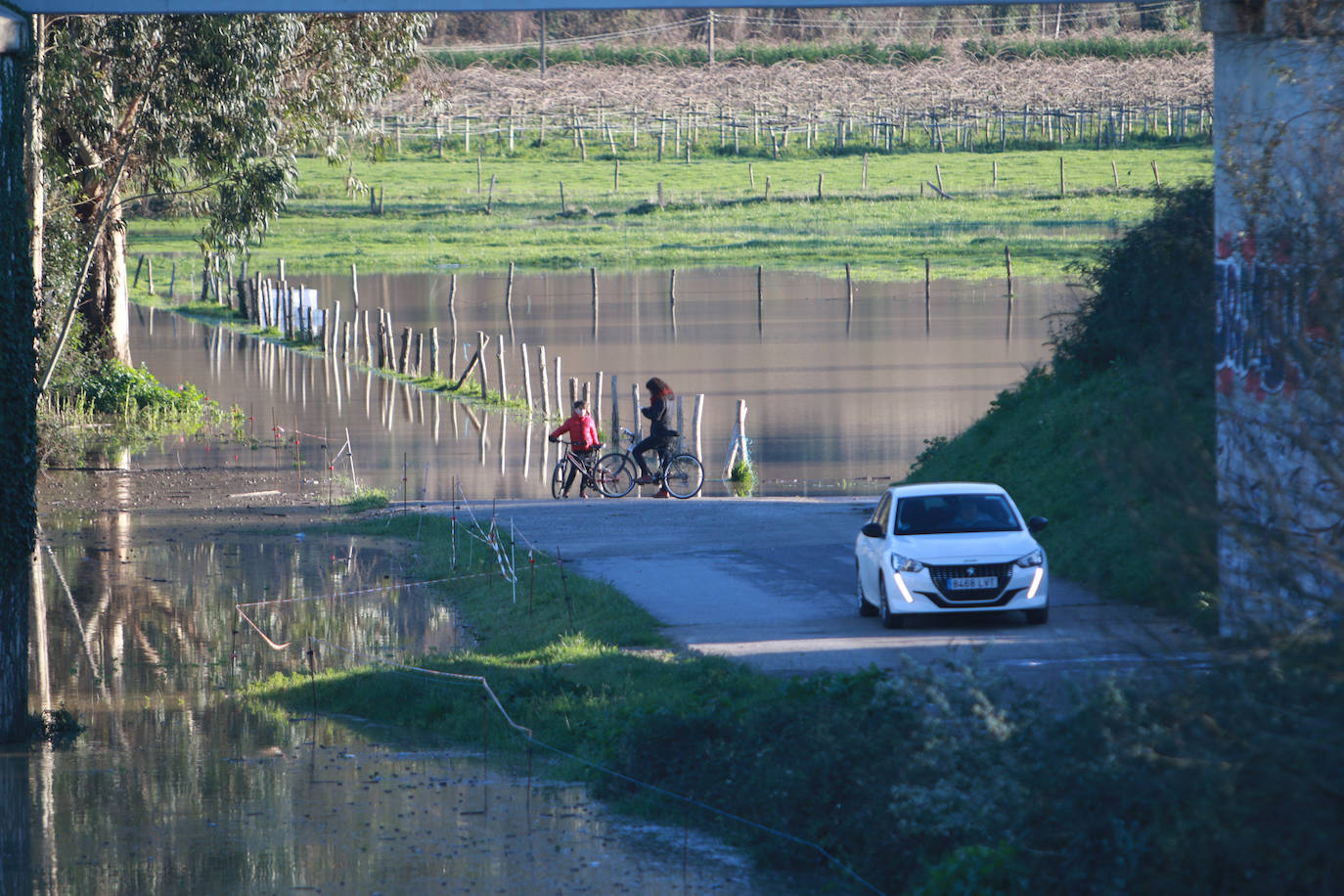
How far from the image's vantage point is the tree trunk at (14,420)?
12.0 meters

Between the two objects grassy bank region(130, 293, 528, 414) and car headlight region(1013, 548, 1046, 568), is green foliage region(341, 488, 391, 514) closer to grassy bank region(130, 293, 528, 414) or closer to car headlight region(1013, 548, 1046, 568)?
grassy bank region(130, 293, 528, 414)

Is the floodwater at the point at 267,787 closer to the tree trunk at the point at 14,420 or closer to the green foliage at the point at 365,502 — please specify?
the tree trunk at the point at 14,420

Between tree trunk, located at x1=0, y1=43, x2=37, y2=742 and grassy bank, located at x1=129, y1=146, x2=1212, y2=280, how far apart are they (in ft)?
151

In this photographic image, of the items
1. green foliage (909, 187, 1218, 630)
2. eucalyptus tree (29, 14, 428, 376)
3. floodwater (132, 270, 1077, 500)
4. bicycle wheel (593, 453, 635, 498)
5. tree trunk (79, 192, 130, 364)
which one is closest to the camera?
green foliage (909, 187, 1218, 630)

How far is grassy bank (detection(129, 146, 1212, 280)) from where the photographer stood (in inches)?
2516

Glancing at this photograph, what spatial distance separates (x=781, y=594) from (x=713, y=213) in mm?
57125

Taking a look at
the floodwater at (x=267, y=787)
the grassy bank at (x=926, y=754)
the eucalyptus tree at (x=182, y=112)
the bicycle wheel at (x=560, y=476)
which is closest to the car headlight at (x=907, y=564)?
the grassy bank at (x=926, y=754)

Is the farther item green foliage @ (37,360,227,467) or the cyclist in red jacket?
green foliage @ (37,360,227,467)

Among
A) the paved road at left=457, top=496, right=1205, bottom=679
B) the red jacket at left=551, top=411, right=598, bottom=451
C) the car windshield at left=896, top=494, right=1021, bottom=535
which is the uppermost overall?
the red jacket at left=551, top=411, right=598, bottom=451

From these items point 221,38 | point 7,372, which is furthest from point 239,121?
point 7,372

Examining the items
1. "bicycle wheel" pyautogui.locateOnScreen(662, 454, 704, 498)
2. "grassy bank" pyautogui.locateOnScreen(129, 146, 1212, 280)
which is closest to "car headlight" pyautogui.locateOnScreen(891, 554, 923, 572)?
"bicycle wheel" pyautogui.locateOnScreen(662, 454, 704, 498)

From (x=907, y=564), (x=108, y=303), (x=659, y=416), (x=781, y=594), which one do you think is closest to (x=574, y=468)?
(x=659, y=416)

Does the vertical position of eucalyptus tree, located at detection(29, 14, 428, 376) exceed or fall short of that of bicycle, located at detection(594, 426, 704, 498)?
it exceeds it

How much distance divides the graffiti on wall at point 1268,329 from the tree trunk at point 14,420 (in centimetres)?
897
